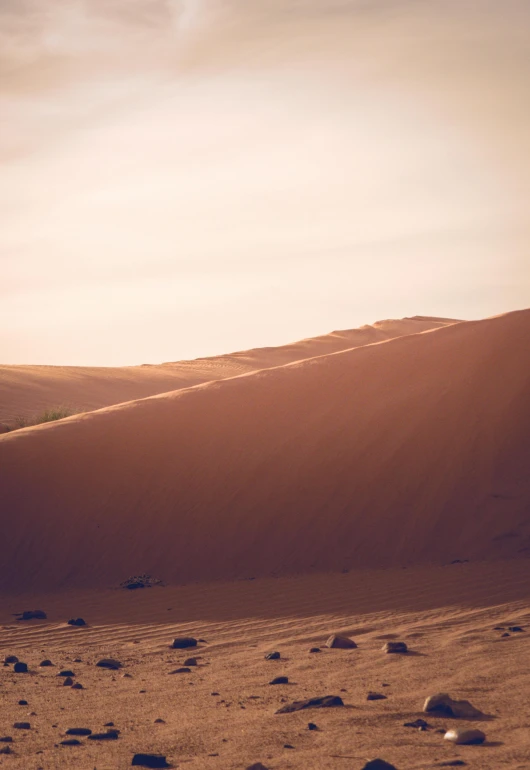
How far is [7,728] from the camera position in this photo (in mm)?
5984

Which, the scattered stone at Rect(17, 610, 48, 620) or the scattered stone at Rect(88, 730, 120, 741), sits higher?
the scattered stone at Rect(88, 730, 120, 741)

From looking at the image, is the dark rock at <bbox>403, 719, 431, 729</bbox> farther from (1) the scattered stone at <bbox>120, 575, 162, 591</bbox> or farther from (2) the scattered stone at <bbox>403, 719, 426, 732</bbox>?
(1) the scattered stone at <bbox>120, 575, 162, 591</bbox>

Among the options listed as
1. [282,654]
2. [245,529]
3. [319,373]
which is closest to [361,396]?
[319,373]

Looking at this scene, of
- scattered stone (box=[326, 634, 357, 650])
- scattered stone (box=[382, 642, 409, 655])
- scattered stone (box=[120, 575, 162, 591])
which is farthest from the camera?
scattered stone (box=[120, 575, 162, 591])

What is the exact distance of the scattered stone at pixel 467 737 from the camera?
4.97 m

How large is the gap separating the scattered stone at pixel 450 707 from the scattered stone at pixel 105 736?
6.80 feet

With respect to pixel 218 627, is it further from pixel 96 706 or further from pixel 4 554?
pixel 4 554

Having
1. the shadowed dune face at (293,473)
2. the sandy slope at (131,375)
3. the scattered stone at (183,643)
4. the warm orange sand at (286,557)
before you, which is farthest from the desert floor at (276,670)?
the sandy slope at (131,375)

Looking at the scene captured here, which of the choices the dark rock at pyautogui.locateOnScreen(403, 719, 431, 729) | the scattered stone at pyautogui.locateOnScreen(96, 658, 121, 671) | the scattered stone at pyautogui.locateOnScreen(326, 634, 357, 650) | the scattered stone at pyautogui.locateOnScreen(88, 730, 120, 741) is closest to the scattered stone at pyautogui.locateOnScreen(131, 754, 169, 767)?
the scattered stone at pyautogui.locateOnScreen(88, 730, 120, 741)

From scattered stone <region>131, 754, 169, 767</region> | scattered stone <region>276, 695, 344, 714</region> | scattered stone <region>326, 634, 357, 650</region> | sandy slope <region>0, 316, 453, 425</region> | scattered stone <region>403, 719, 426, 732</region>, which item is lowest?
scattered stone <region>326, 634, 357, 650</region>

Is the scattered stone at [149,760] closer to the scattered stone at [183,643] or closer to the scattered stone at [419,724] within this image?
the scattered stone at [419,724]

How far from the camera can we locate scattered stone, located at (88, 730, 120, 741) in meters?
5.61

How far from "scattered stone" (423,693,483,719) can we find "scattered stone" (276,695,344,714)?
630 millimetres

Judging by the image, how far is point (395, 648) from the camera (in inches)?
308
